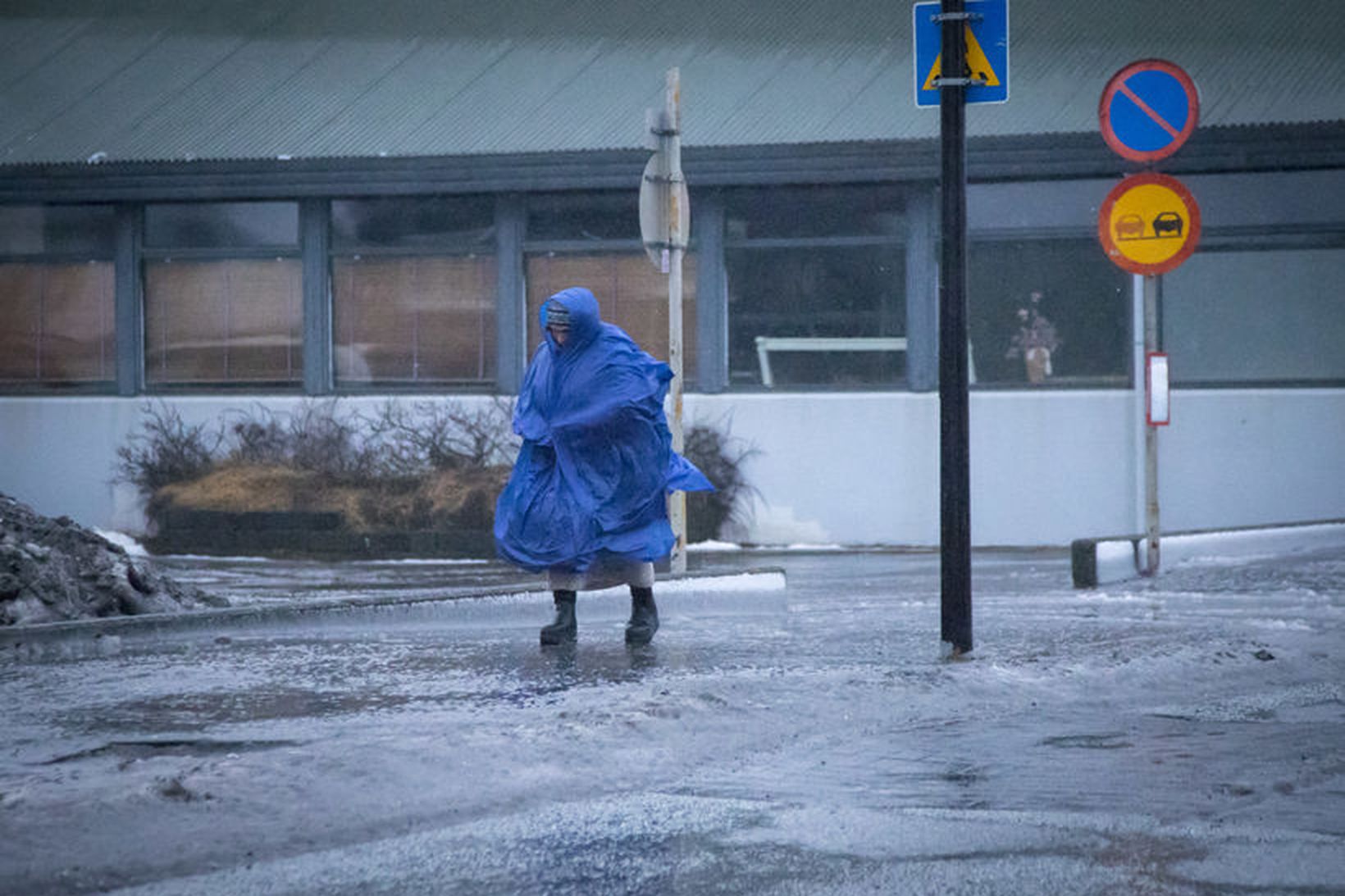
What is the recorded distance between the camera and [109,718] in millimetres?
7293

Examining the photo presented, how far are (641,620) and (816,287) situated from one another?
10.3 m

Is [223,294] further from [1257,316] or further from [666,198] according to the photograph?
[1257,316]

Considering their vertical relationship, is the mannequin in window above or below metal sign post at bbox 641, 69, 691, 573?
below

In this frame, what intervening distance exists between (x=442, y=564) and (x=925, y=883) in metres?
12.4

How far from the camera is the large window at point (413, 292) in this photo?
20.3 meters

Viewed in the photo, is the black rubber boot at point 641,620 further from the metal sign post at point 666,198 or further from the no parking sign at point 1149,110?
the no parking sign at point 1149,110

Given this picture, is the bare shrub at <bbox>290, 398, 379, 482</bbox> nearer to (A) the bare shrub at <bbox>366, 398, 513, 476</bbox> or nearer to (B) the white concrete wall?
(A) the bare shrub at <bbox>366, 398, 513, 476</bbox>

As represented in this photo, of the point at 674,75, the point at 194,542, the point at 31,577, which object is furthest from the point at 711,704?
the point at 194,542

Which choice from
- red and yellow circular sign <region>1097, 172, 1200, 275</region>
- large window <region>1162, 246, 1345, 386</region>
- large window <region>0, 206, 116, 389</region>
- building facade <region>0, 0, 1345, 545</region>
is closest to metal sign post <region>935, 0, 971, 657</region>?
red and yellow circular sign <region>1097, 172, 1200, 275</region>

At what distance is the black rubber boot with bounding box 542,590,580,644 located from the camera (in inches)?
378

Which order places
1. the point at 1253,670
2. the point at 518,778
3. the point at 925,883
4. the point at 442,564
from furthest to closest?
the point at 442,564 → the point at 1253,670 → the point at 518,778 → the point at 925,883

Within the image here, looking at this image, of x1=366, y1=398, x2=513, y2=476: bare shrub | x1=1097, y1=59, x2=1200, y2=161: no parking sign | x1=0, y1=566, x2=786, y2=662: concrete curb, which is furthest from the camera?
x1=366, y1=398, x2=513, y2=476: bare shrub

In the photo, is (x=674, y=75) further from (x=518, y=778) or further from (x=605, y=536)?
(x=518, y=778)

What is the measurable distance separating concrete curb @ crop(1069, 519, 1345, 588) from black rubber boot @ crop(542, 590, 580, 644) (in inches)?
203
